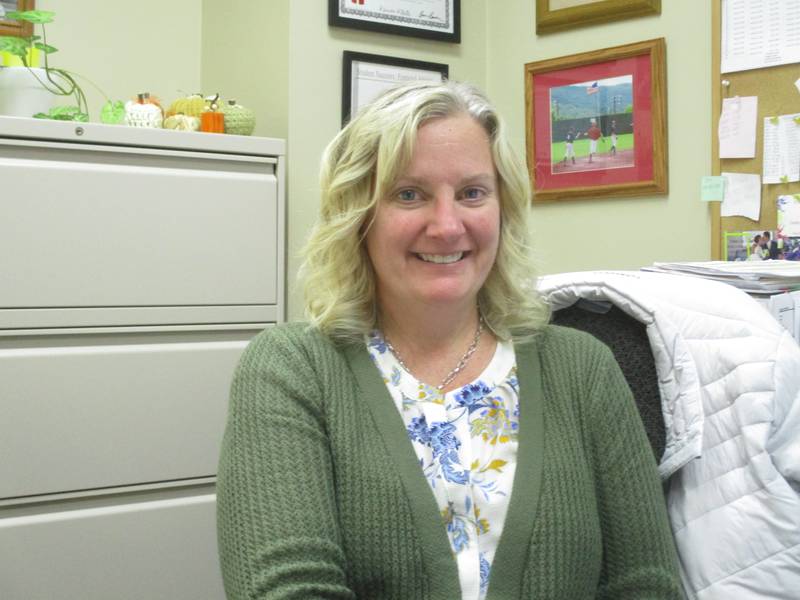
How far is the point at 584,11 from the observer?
2395 millimetres

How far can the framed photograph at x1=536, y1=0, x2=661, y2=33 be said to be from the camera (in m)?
2.29

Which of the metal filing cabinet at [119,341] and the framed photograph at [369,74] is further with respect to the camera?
the framed photograph at [369,74]

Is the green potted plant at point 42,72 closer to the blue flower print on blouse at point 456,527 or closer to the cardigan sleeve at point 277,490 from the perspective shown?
the cardigan sleeve at point 277,490

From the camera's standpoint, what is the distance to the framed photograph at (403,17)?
94.7 inches

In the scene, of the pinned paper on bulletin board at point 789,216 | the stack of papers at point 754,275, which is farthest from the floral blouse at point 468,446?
the pinned paper on bulletin board at point 789,216

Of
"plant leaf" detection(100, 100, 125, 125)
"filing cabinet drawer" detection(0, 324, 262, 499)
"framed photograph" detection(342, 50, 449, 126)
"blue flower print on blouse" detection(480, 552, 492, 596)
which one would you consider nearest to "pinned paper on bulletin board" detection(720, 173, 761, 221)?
"framed photograph" detection(342, 50, 449, 126)

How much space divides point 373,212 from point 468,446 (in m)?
0.34

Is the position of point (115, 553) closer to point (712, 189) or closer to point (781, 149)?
point (712, 189)

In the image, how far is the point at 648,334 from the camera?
130 cm

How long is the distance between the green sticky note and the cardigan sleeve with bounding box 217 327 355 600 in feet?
4.48

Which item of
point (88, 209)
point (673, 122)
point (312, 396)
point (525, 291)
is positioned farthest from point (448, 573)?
point (673, 122)

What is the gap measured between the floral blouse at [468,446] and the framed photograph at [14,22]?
163 cm

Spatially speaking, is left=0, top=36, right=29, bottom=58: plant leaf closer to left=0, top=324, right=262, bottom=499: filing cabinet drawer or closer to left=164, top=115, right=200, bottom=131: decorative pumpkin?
left=164, top=115, right=200, bottom=131: decorative pumpkin

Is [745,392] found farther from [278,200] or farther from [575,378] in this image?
[278,200]
